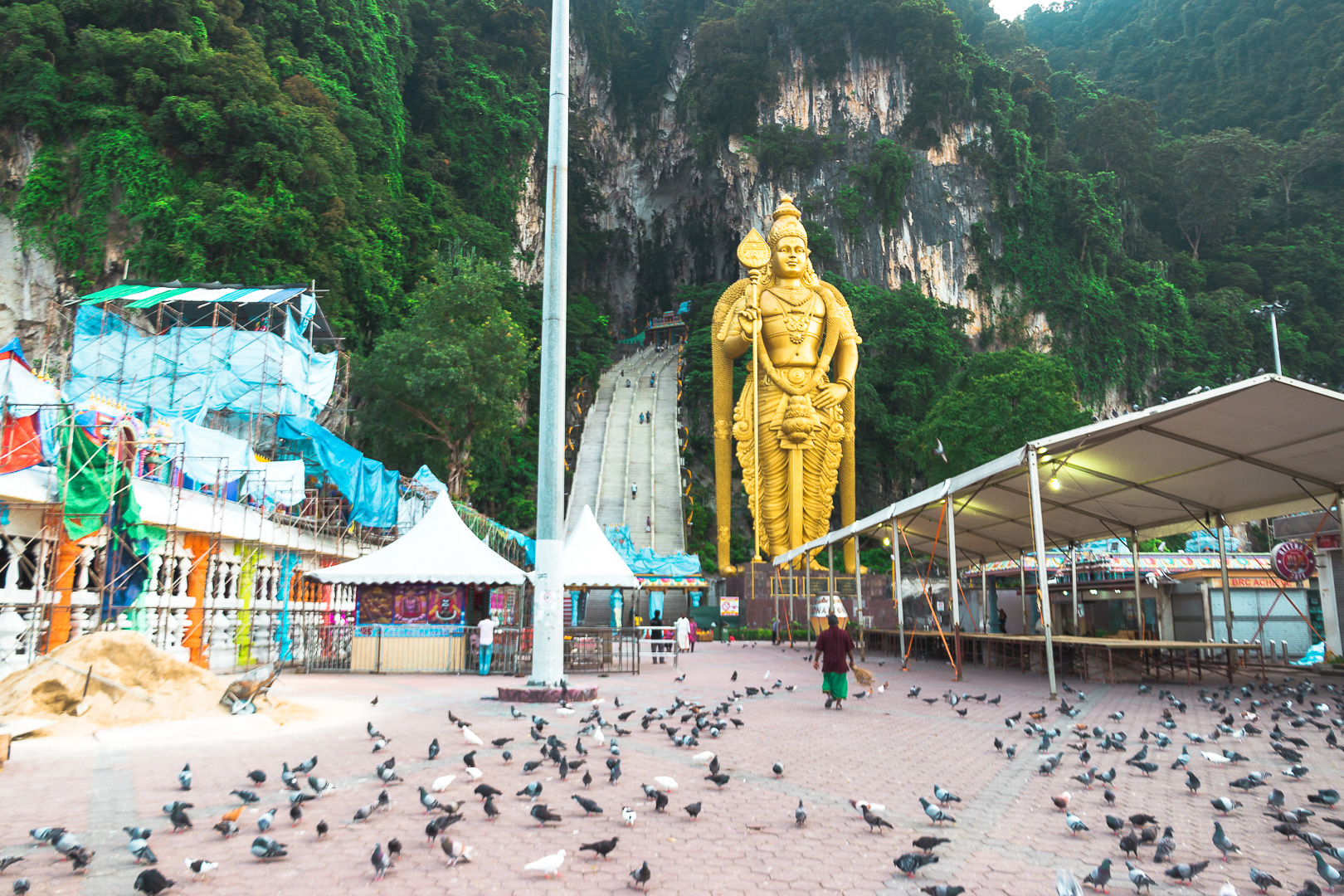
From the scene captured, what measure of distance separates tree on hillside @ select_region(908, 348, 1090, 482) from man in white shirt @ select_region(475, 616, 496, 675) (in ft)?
65.1

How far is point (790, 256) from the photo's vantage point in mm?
27734

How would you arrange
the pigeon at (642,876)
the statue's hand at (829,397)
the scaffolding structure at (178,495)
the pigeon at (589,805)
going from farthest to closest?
the statue's hand at (829,397) < the scaffolding structure at (178,495) < the pigeon at (589,805) < the pigeon at (642,876)

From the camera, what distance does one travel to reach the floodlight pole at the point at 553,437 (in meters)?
11.0

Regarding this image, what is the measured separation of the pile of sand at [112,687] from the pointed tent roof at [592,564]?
7263mm

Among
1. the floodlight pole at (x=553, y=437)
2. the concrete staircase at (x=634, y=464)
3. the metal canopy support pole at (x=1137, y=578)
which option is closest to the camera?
the floodlight pole at (x=553, y=437)

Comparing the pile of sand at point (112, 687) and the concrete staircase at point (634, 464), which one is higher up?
the concrete staircase at point (634, 464)

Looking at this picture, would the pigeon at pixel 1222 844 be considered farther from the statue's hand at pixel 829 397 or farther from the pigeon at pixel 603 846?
the statue's hand at pixel 829 397

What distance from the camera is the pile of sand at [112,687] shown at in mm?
8297

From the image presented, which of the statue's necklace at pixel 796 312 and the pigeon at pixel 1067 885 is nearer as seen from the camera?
the pigeon at pixel 1067 885

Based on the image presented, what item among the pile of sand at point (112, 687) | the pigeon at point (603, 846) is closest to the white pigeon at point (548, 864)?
the pigeon at point (603, 846)

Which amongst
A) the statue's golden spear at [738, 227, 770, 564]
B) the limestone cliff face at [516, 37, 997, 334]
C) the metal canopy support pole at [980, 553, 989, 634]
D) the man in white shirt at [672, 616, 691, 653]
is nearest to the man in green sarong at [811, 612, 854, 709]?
the man in white shirt at [672, 616, 691, 653]

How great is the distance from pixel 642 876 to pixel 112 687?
753 cm

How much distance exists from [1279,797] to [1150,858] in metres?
1.22

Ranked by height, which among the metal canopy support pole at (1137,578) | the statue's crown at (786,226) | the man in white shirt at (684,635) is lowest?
the man in white shirt at (684,635)
